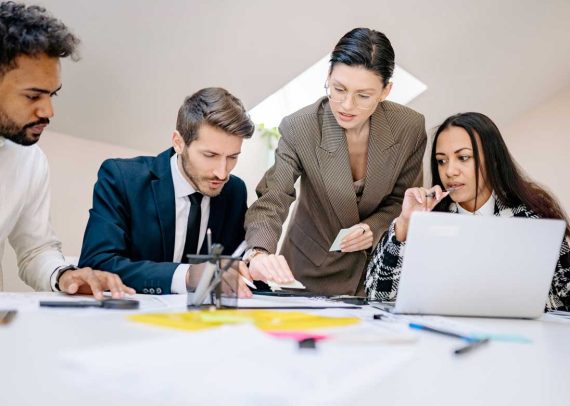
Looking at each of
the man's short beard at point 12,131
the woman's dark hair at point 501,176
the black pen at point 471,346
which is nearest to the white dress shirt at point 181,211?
the man's short beard at point 12,131

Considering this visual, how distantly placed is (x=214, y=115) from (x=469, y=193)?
2.99 feet

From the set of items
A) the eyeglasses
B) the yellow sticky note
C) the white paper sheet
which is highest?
the eyeglasses

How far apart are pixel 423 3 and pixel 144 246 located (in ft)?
7.67

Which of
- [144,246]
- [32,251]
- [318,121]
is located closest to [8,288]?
[32,251]

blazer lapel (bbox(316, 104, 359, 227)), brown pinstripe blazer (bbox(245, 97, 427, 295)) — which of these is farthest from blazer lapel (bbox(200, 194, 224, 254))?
blazer lapel (bbox(316, 104, 359, 227))

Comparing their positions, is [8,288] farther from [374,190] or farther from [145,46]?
[374,190]

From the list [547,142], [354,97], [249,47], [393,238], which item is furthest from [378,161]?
[547,142]

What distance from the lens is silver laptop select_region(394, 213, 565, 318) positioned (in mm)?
1365

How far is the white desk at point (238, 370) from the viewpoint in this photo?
0.63 meters

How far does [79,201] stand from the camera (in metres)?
3.43

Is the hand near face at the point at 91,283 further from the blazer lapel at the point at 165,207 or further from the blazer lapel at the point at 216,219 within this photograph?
the blazer lapel at the point at 216,219

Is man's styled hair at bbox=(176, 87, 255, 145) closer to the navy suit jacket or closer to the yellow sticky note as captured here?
the navy suit jacket

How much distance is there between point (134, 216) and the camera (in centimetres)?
207

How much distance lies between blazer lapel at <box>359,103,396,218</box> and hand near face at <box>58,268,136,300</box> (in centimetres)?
110
